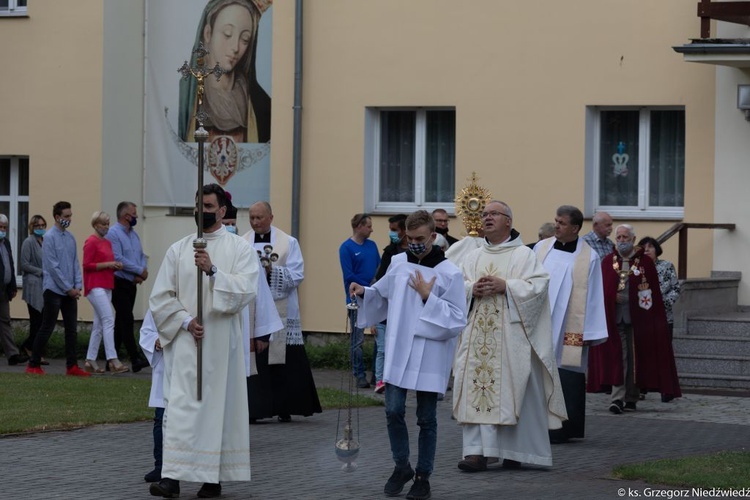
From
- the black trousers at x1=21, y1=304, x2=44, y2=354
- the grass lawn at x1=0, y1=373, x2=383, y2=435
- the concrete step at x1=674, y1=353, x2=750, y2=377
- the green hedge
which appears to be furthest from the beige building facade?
the grass lawn at x1=0, y1=373, x2=383, y2=435

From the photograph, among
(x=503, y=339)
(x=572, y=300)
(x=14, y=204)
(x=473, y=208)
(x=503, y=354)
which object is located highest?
(x=14, y=204)

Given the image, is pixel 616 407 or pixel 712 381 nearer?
pixel 616 407

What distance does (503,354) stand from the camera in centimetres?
1098

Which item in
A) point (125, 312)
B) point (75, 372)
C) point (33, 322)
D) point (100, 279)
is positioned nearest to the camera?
point (75, 372)

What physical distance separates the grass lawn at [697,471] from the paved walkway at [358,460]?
167 mm

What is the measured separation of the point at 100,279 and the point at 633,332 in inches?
257

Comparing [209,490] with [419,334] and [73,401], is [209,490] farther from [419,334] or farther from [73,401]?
[73,401]

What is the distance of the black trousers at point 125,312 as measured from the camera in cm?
1823

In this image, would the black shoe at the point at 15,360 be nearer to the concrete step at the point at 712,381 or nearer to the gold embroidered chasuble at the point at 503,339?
the concrete step at the point at 712,381

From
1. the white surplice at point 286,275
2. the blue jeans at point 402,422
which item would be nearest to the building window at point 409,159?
the white surplice at point 286,275

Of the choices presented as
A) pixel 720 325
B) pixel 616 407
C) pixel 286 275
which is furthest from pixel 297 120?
pixel 616 407

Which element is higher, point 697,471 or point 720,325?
point 720,325

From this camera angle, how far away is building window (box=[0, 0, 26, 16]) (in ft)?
72.0

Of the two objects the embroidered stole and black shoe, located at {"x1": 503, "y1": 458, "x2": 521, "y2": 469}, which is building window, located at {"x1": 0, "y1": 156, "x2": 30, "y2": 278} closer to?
the embroidered stole
